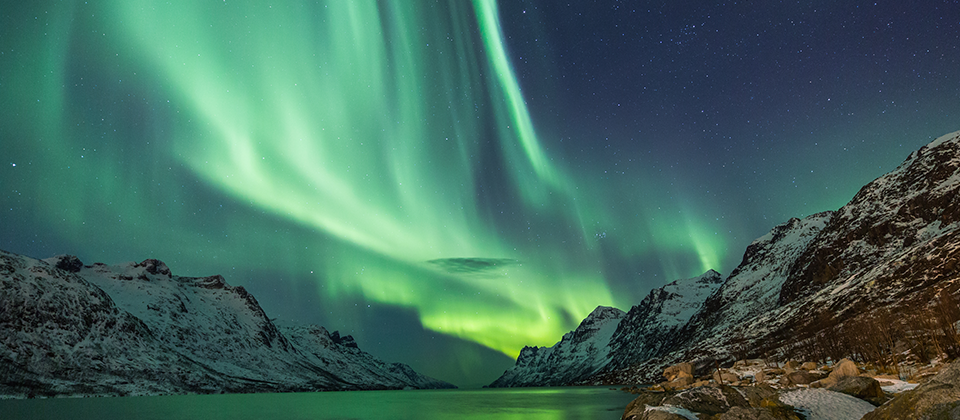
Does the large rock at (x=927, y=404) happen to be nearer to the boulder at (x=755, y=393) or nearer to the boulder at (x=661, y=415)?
the boulder at (x=661, y=415)

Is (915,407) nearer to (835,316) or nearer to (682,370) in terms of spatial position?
(682,370)

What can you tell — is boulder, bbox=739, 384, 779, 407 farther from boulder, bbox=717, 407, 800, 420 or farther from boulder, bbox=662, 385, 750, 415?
boulder, bbox=717, 407, 800, 420

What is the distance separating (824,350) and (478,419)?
11836 cm

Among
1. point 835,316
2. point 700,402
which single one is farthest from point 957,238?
point 700,402

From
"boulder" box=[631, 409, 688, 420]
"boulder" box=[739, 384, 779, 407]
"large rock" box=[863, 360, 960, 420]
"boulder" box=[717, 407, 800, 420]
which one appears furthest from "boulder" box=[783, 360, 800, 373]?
"large rock" box=[863, 360, 960, 420]

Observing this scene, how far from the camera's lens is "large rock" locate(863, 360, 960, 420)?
47.9 feet

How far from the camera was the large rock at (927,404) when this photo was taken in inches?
575

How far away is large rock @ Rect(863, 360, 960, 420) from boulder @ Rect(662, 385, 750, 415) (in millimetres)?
13425

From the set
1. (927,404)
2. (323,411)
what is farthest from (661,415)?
(323,411)

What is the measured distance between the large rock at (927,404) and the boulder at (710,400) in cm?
1342

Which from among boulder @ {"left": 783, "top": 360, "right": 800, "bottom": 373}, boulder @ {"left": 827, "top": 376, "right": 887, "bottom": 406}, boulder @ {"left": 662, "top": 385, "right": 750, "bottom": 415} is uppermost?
boulder @ {"left": 783, "top": 360, "right": 800, "bottom": 373}

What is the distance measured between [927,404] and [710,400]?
1685cm

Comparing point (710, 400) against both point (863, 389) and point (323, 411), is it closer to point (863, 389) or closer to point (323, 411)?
point (863, 389)

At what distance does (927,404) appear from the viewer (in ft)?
50.2
